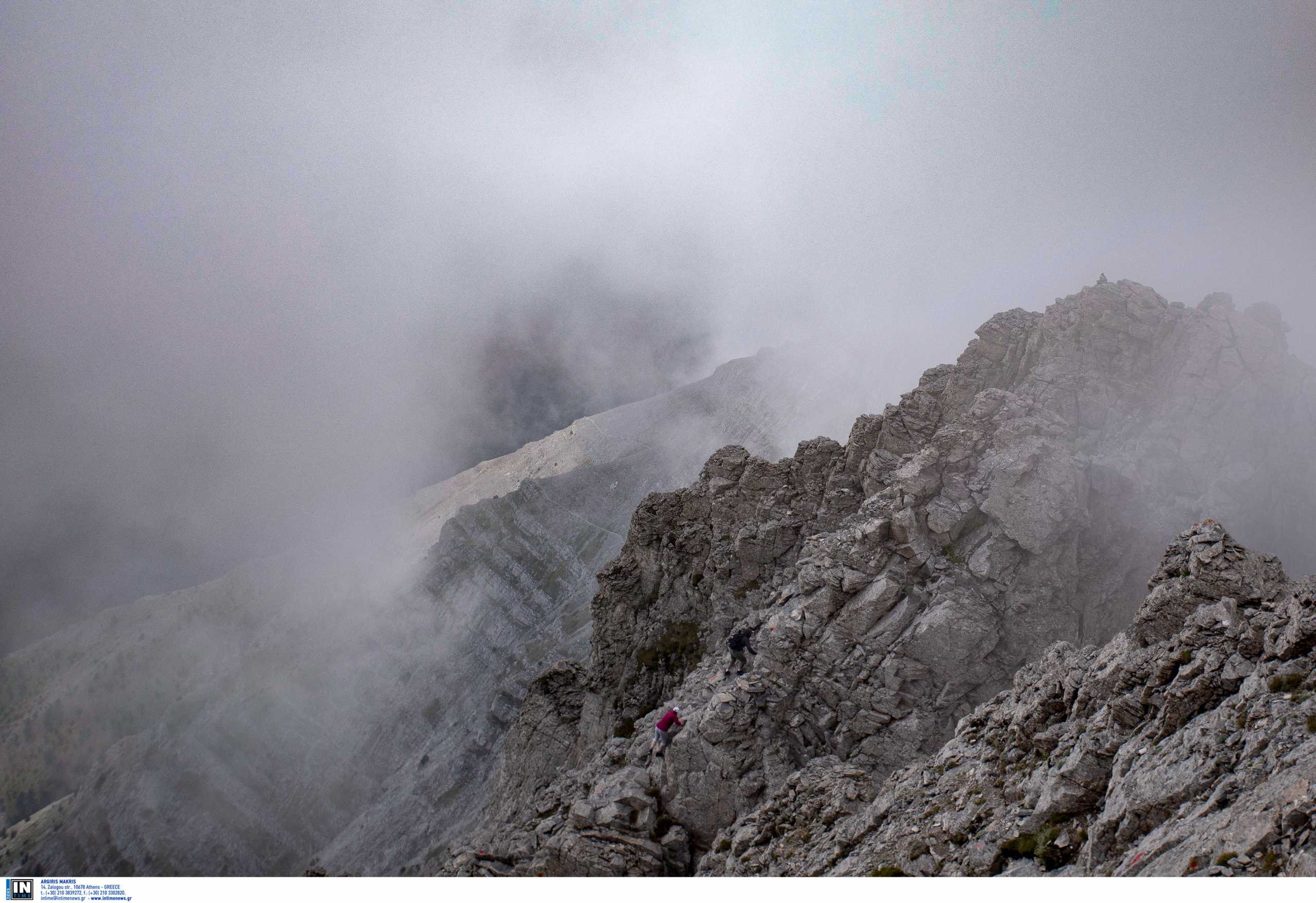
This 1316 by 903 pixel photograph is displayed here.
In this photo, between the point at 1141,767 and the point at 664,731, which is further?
the point at 664,731

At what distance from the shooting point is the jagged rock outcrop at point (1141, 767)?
1532cm

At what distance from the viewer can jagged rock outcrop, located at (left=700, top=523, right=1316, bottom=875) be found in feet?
50.3

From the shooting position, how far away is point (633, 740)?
49.4 m

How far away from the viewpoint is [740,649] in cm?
4772

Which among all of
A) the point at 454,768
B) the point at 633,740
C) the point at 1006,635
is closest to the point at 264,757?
the point at 454,768

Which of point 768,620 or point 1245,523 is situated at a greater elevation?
point 768,620

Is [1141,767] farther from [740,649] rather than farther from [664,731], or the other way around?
[740,649]

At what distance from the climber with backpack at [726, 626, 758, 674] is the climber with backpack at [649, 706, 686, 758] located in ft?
19.8

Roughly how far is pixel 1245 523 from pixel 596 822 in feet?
Answer: 149

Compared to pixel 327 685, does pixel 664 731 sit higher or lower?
lower

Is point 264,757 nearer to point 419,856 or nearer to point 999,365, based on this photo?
point 419,856

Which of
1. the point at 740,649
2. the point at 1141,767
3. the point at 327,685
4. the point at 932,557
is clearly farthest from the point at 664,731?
the point at 327,685

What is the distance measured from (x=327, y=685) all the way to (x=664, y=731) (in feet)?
457

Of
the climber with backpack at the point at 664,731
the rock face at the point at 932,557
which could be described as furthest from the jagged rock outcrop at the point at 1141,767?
the climber with backpack at the point at 664,731
